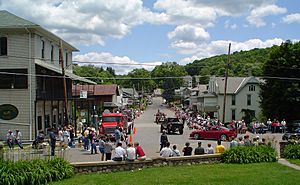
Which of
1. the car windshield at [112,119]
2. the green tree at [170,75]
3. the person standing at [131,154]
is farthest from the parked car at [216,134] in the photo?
the green tree at [170,75]

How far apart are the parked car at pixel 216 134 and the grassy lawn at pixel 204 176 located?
16647 mm

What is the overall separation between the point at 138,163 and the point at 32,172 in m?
4.77

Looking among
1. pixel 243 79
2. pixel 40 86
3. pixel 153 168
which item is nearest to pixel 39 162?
pixel 153 168

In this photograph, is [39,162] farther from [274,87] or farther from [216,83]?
[216,83]

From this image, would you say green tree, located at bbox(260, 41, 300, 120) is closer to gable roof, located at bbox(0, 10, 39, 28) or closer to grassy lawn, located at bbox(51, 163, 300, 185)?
gable roof, located at bbox(0, 10, 39, 28)

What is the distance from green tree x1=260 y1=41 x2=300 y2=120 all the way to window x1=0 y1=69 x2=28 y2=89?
91.3 feet

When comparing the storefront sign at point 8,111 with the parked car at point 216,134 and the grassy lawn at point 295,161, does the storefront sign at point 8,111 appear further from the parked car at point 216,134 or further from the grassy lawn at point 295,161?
the grassy lawn at point 295,161

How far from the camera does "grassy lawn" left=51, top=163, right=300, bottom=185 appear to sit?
14.6 m

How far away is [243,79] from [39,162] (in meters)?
57.4

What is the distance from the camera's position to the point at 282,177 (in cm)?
1517

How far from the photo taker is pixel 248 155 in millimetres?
19344

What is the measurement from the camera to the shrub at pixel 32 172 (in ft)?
48.2

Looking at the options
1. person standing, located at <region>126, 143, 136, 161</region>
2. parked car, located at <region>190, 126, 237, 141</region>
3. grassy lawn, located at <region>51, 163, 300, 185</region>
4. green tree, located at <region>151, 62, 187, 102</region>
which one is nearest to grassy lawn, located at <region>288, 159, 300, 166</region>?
grassy lawn, located at <region>51, 163, 300, 185</region>

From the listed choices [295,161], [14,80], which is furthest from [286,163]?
[14,80]
